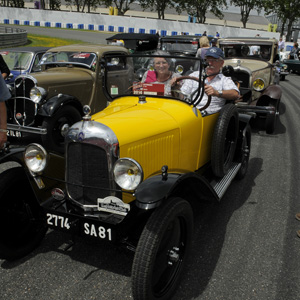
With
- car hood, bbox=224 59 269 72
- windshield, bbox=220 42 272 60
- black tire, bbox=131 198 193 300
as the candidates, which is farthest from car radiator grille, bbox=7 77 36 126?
windshield, bbox=220 42 272 60

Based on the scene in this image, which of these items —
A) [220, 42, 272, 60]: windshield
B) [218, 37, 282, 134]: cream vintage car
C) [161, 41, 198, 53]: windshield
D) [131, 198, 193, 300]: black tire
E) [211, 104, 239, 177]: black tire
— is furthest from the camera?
[161, 41, 198, 53]: windshield

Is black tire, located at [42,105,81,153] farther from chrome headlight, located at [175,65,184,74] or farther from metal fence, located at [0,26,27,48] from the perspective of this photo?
metal fence, located at [0,26,27,48]

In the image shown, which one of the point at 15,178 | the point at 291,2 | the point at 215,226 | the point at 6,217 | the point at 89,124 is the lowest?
the point at 215,226

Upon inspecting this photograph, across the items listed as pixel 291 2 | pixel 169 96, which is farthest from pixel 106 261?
pixel 291 2

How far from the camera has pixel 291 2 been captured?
4209cm

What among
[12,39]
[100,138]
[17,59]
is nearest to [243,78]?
[17,59]

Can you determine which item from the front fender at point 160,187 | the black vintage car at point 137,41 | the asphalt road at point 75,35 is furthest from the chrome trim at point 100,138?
the asphalt road at point 75,35

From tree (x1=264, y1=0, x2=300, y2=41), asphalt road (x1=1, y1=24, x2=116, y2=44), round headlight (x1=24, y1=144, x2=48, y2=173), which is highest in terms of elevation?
tree (x1=264, y1=0, x2=300, y2=41)

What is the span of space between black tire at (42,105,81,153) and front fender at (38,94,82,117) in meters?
0.09

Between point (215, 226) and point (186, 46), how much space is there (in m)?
9.41

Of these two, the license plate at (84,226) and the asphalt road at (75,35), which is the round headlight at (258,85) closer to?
the license plate at (84,226)

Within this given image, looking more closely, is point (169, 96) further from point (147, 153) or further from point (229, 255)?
point (229, 255)

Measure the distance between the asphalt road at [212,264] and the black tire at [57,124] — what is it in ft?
8.37

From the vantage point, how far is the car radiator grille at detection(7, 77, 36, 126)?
18.2 ft
